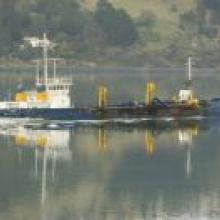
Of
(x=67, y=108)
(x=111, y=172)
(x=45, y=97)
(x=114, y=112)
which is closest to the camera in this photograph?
(x=111, y=172)

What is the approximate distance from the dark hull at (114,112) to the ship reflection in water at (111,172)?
99.1 inches

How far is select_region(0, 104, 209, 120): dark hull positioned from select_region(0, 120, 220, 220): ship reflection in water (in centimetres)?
252

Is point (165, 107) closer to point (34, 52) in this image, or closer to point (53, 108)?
point (53, 108)

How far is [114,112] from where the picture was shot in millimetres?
80625

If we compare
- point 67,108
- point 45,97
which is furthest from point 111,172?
point 45,97

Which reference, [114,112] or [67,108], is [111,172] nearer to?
[67,108]

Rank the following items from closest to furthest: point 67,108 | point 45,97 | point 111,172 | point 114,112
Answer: point 111,172 → point 67,108 → point 45,97 → point 114,112

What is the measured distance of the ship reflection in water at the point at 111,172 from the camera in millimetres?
47938

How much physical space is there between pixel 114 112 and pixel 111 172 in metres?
23.7

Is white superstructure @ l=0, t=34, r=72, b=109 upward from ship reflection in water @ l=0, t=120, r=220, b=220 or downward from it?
upward

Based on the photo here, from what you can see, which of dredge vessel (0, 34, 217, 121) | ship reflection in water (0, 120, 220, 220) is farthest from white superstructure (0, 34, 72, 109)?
ship reflection in water (0, 120, 220, 220)

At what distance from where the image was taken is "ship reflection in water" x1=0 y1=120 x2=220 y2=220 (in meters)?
47.9

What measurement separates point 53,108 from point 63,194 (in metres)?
28.8

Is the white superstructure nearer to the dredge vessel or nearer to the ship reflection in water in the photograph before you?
the dredge vessel
